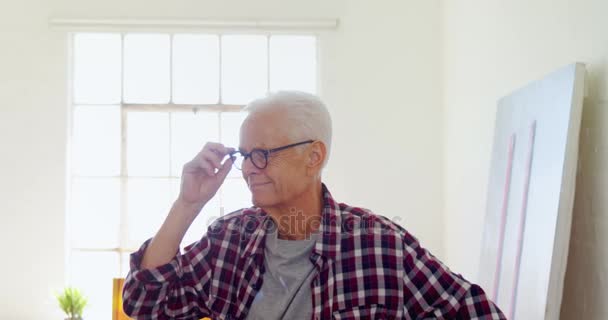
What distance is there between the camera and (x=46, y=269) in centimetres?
445

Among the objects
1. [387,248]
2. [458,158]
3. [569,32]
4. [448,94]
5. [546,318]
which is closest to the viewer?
[387,248]

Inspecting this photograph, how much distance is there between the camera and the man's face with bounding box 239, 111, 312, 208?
1521 millimetres

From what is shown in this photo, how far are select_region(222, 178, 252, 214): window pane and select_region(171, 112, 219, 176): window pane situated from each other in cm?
38

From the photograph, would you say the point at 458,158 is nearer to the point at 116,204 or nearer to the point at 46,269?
the point at 116,204

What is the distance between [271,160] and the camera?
4.99 ft

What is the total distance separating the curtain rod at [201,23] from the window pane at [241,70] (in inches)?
7.0

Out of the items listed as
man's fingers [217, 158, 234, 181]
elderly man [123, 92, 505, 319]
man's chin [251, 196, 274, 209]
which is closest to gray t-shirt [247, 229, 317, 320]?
elderly man [123, 92, 505, 319]

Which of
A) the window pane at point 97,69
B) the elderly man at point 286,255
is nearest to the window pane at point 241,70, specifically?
the window pane at point 97,69

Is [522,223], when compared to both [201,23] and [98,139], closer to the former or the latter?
[201,23]

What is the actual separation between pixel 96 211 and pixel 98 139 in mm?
581

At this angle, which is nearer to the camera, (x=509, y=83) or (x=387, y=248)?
(x=387, y=248)

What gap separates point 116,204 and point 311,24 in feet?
6.96

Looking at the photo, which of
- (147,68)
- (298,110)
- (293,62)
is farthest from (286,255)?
(147,68)

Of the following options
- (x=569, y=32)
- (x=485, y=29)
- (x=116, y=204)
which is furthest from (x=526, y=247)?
(x=116, y=204)
